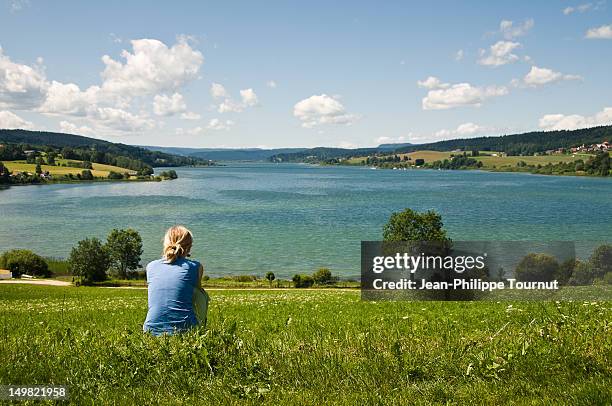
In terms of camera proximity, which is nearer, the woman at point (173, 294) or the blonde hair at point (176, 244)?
the woman at point (173, 294)

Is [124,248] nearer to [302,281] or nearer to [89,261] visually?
[89,261]

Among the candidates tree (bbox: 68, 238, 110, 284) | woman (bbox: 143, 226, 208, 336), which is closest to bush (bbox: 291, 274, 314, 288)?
tree (bbox: 68, 238, 110, 284)

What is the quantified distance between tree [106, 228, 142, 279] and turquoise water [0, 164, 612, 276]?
201 inches

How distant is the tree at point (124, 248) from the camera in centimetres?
6860

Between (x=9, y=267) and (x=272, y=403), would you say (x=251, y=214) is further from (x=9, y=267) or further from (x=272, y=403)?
(x=272, y=403)

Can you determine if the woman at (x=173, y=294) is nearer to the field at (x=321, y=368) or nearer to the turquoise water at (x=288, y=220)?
the field at (x=321, y=368)

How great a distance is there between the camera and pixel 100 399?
469cm

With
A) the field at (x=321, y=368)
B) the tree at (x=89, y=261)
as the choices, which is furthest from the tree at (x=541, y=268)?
the tree at (x=89, y=261)

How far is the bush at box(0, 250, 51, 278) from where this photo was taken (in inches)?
2633

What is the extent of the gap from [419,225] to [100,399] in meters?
36.2

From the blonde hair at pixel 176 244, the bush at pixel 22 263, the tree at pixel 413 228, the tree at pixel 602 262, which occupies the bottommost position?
the bush at pixel 22 263

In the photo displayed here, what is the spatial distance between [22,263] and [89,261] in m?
9.96

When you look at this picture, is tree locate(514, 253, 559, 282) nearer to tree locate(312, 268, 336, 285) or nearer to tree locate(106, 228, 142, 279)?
tree locate(312, 268, 336, 285)

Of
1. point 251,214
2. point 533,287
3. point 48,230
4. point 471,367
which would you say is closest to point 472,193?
point 251,214
